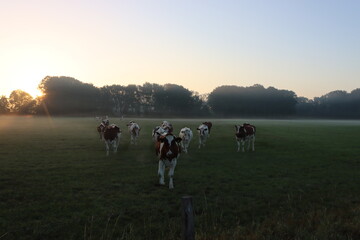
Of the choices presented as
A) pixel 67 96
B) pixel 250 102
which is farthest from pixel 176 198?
pixel 250 102

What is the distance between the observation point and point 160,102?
135 meters

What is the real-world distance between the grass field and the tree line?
334 feet

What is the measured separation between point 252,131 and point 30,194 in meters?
17.6

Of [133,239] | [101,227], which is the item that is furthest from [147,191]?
[133,239]

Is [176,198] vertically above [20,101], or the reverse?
[20,101]

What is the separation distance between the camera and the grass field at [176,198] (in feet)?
24.9

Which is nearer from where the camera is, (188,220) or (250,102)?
(188,220)

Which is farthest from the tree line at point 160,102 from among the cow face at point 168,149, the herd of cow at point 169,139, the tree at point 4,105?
the cow face at point 168,149

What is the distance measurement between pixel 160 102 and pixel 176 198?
125057 millimetres

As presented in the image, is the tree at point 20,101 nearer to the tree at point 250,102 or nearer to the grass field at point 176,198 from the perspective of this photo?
Answer: the tree at point 250,102

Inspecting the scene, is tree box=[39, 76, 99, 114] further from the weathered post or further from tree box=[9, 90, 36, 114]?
the weathered post

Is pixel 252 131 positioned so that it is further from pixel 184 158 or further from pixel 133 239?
pixel 133 239

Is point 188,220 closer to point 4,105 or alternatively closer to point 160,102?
point 160,102

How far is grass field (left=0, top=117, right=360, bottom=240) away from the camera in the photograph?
7594mm
